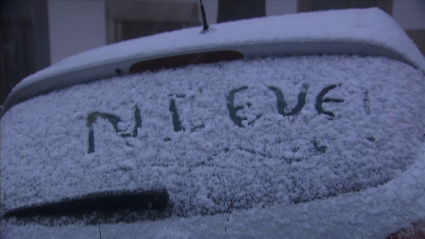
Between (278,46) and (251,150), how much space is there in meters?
0.41

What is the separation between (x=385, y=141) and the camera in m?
1.20

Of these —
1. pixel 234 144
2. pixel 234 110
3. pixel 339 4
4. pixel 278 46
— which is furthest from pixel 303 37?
pixel 339 4

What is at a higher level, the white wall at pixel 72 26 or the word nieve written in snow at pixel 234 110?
the white wall at pixel 72 26

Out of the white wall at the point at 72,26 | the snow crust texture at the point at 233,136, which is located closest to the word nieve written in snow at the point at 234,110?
the snow crust texture at the point at 233,136

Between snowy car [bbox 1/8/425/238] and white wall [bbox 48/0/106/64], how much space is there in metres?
5.72

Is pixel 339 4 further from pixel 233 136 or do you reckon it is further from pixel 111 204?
pixel 111 204

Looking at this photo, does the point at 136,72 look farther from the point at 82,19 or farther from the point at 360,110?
the point at 82,19

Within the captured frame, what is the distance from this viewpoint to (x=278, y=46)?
146cm

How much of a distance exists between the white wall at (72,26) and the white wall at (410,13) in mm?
4742

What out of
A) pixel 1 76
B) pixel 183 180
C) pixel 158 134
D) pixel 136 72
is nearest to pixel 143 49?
pixel 136 72

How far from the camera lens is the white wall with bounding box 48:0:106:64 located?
6.98 m

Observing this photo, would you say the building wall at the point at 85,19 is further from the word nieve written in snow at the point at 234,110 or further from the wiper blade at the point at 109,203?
the wiper blade at the point at 109,203

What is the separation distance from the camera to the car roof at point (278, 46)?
142 cm

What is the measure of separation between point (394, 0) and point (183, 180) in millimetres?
6906
